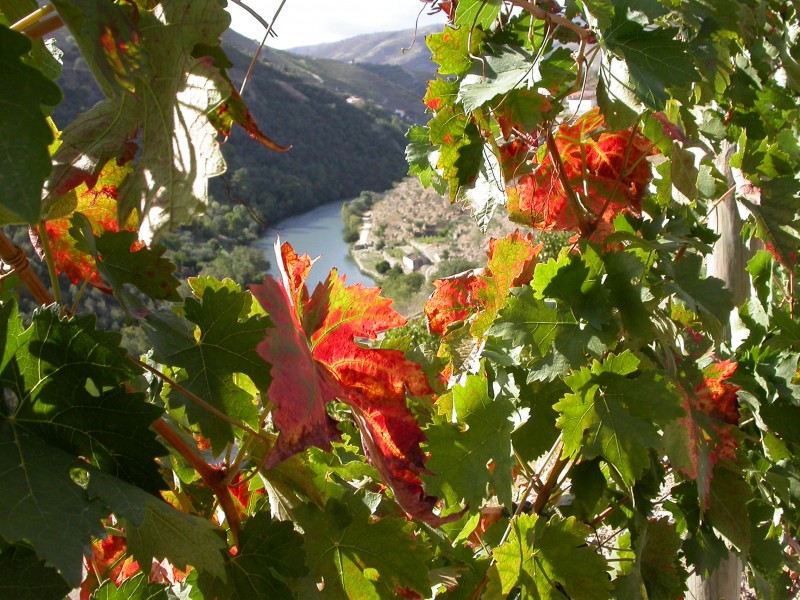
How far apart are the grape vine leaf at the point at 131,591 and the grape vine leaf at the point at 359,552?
13 centimetres

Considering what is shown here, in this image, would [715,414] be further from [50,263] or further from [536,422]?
[50,263]

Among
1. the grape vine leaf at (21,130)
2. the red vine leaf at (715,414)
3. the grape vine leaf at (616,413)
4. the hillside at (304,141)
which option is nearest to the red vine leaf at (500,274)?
the grape vine leaf at (616,413)

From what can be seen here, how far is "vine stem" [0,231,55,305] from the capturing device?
45 centimetres

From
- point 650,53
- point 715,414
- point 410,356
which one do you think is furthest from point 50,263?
point 715,414

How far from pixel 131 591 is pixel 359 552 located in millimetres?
186

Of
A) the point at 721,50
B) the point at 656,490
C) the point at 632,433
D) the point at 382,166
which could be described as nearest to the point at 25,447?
the point at 632,433

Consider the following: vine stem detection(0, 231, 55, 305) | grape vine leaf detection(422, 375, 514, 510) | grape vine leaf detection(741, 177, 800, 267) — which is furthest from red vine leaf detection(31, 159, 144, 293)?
grape vine leaf detection(741, 177, 800, 267)

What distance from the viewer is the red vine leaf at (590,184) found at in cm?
93

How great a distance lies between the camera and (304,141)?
11.5m

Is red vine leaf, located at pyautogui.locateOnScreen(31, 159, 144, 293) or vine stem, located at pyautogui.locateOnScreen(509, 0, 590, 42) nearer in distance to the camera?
red vine leaf, located at pyautogui.locateOnScreen(31, 159, 144, 293)

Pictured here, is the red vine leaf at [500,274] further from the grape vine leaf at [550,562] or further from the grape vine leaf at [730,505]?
the grape vine leaf at [730,505]

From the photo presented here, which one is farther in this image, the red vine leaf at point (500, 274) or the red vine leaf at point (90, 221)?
the red vine leaf at point (500, 274)

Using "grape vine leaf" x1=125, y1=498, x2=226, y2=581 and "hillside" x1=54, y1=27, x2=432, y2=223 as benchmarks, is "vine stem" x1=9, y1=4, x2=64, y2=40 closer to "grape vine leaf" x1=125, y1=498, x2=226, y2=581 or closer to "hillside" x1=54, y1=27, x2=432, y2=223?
"grape vine leaf" x1=125, y1=498, x2=226, y2=581

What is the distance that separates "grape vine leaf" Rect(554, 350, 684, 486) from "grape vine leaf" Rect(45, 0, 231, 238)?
1.44ft
